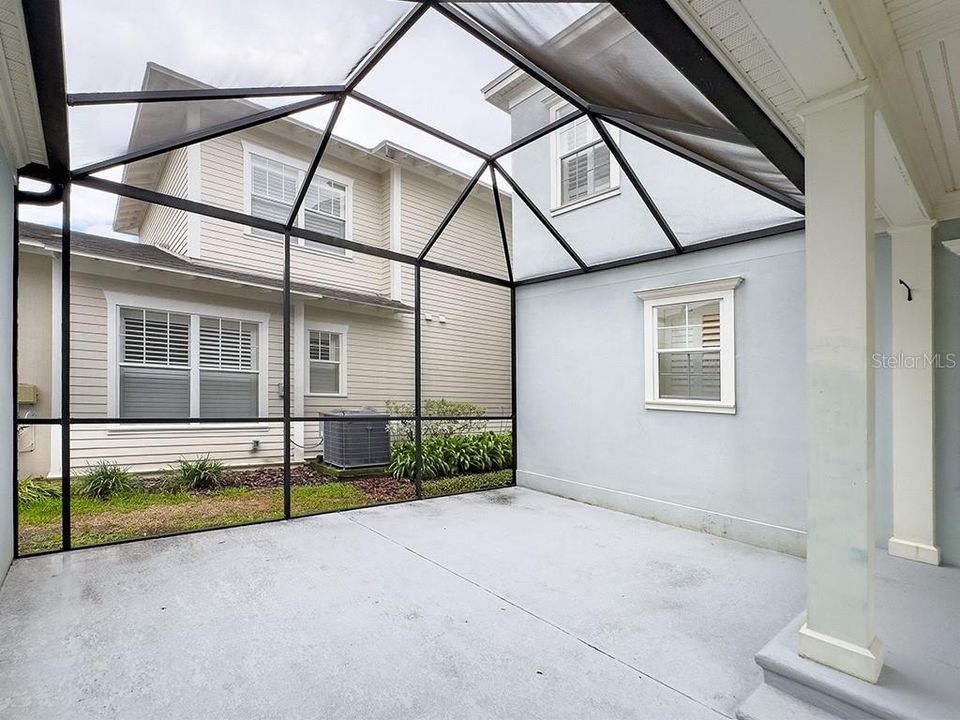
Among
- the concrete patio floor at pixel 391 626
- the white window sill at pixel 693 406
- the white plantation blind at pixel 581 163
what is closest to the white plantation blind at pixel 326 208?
the white plantation blind at pixel 581 163

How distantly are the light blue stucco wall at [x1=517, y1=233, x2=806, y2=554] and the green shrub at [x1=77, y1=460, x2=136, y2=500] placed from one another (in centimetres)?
480

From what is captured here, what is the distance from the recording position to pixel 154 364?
19.8 ft

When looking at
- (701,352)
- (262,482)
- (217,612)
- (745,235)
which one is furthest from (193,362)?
(745,235)

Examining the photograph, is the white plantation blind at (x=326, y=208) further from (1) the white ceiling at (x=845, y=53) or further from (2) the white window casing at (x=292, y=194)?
(1) the white ceiling at (x=845, y=53)

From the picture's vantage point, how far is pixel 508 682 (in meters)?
2.12

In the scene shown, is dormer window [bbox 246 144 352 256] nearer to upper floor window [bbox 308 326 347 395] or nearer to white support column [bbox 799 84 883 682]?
upper floor window [bbox 308 326 347 395]

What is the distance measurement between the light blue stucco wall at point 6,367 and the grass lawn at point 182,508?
3.38ft

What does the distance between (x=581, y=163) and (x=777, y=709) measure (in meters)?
5.27

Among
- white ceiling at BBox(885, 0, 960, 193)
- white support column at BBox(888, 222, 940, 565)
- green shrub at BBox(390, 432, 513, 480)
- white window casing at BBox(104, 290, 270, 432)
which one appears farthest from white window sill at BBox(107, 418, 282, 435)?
white support column at BBox(888, 222, 940, 565)

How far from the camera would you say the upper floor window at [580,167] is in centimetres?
538

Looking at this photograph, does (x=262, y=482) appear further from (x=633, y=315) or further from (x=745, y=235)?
(x=745, y=235)

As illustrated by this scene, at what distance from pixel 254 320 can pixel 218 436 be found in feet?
5.45

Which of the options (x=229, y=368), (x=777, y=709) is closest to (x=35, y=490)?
(x=229, y=368)

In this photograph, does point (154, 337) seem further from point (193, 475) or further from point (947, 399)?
point (947, 399)
